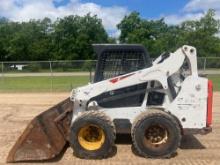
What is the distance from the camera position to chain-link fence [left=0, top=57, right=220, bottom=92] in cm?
2918

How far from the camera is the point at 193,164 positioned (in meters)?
7.75

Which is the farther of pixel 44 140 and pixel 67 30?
pixel 67 30

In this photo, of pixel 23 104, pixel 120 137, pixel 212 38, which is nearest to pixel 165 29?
pixel 212 38

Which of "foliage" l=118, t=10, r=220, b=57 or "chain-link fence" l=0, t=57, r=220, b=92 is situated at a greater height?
"foliage" l=118, t=10, r=220, b=57

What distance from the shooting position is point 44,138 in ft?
26.9

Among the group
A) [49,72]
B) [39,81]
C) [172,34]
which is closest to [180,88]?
[49,72]

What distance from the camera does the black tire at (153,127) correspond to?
26.5 ft

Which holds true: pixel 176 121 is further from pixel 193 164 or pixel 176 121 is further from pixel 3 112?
pixel 3 112

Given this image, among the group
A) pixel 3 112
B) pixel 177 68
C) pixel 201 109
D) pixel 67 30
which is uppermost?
pixel 67 30

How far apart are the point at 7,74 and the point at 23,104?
13803 millimetres

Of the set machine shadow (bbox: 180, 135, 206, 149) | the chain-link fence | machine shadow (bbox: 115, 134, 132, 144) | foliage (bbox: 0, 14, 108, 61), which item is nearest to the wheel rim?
machine shadow (bbox: 180, 135, 206, 149)

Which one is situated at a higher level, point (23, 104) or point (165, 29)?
point (165, 29)

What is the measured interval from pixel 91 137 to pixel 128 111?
89 cm

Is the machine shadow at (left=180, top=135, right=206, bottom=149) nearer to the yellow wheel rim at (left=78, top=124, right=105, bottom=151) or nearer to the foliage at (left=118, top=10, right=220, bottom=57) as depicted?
the yellow wheel rim at (left=78, top=124, right=105, bottom=151)
